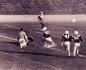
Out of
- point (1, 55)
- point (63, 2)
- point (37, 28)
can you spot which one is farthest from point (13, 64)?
point (63, 2)

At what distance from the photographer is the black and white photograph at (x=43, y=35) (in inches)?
849

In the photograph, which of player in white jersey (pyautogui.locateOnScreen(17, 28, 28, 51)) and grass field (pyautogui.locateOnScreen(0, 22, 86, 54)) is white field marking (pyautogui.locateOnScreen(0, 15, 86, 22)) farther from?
player in white jersey (pyautogui.locateOnScreen(17, 28, 28, 51))

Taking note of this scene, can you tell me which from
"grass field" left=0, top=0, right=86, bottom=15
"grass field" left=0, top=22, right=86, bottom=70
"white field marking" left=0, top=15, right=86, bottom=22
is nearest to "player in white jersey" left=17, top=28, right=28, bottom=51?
"grass field" left=0, top=22, right=86, bottom=70

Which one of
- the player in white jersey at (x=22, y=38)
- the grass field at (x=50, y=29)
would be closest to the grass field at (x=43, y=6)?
the grass field at (x=50, y=29)

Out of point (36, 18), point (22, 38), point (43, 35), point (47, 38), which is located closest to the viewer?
point (47, 38)

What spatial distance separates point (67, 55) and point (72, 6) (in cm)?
2319

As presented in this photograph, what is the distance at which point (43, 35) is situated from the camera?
25.5 metres

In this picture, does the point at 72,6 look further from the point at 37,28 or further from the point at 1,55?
the point at 1,55

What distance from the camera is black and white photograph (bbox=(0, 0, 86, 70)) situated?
70.7 ft

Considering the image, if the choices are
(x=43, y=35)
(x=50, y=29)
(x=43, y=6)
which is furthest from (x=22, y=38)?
(x=43, y=6)

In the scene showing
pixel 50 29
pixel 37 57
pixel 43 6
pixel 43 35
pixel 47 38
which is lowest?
pixel 37 57

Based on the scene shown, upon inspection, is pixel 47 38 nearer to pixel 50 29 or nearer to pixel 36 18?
pixel 50 29

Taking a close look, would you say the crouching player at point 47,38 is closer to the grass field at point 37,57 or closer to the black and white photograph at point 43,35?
the black and white photograph at point 43,35

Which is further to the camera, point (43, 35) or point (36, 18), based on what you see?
point (36, 18)
